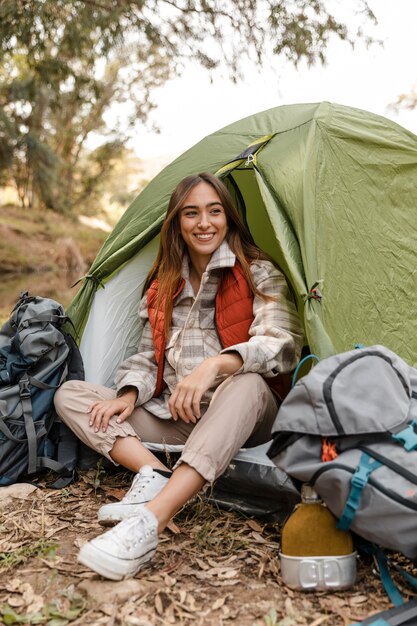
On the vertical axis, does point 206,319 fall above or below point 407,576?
above

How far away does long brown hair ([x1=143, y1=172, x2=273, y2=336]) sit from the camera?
2.80 meters

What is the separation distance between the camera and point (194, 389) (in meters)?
2.24

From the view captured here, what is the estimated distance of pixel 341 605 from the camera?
184cm

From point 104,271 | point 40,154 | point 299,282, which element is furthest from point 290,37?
point 40,154

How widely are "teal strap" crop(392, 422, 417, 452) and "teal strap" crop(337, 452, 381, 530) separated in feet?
0.30

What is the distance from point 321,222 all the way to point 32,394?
151 centimetres

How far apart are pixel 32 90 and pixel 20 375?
6.30 metres

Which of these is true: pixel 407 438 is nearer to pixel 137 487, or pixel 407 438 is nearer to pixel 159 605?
pixel 159 605

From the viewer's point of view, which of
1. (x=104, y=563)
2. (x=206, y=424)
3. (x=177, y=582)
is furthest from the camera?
(x=206, y=424)

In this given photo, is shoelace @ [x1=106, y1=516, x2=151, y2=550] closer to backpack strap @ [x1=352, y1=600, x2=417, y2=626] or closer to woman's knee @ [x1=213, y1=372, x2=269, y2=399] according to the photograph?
woman's knee @ [x1=213, y1=372, x2=269, y2=399]

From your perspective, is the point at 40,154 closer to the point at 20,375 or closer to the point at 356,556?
the point at 20,375

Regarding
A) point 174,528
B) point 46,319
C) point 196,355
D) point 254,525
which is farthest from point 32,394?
point 254,525

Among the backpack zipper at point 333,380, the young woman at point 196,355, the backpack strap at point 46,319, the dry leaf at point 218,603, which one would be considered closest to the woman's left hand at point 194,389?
the young woman at point 196,355

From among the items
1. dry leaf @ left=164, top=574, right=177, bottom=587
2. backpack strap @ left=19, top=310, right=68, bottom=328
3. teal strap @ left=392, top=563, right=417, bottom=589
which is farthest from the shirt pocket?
teal strap @ left=392, top=563, right=417, bottom=589
